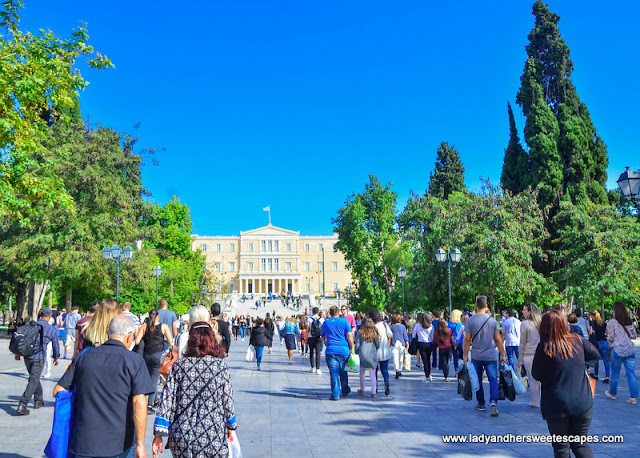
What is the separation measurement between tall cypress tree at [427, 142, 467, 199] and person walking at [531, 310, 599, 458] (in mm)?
44054

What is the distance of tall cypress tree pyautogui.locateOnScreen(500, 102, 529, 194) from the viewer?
3569 cm

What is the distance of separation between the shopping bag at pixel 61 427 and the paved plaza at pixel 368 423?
2880 mm

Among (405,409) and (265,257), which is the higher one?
(265,257)

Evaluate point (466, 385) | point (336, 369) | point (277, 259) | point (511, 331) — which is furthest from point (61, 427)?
point (277, 259)

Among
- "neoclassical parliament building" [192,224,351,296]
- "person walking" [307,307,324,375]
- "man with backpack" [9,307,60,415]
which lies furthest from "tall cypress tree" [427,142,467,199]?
"neoclassical parliament building" [192,224,351,296]

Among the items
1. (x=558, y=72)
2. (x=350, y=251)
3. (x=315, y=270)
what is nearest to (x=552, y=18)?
(x=558, y=72)

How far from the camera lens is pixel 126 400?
3629 mm

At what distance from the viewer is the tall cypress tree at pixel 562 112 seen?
1321 inches

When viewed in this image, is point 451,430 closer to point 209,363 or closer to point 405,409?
point 405,409

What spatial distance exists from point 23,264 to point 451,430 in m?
25.7

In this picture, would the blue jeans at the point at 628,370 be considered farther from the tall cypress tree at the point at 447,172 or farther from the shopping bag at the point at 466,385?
the tall cypress tree at the point at 447,172

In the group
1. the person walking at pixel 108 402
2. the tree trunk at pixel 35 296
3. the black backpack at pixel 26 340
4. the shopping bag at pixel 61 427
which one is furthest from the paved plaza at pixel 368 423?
the tree trunk at pixel 35 296

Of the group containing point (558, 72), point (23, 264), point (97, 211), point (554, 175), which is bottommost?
point (23, 264)

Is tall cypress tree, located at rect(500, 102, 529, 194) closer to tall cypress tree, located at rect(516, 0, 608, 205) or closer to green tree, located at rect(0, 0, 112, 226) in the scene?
tall cypress tree, located at rect(516, 0, 608, 205)
